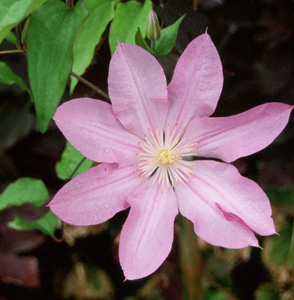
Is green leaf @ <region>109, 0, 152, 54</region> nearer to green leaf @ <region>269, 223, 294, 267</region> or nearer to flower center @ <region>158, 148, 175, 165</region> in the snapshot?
flower center @ <region>158, 148, 175, 165</region>

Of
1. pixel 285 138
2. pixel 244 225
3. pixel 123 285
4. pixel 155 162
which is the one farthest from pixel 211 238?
pixel 123 285

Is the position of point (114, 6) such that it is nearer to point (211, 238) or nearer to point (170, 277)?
point (211, 238)

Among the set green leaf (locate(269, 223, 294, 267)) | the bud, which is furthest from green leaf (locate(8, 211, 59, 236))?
green leaf (locate(269, 223, 294, 267))

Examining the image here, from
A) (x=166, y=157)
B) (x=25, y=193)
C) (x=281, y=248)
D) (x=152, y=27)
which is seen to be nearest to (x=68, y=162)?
(x=25, y=193)

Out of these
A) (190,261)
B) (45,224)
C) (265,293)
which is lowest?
(265,293)

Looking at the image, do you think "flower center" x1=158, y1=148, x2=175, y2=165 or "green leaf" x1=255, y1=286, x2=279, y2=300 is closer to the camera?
"flower center" x1=158, y1=148, x2=175, y2=165

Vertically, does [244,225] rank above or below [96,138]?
below

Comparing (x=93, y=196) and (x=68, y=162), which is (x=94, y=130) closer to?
(x=93, y=196)
